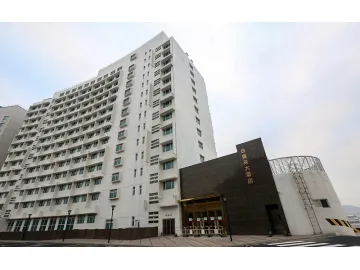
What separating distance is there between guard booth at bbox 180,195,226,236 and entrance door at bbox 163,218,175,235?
5.79ft

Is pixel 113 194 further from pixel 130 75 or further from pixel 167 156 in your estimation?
pixel 130 75

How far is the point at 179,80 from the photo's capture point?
3700cm

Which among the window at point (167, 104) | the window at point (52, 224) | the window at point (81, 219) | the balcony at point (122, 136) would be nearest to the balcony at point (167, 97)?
the window at point (167, 104)

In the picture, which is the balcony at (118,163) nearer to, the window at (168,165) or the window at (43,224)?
the window at (168,165)

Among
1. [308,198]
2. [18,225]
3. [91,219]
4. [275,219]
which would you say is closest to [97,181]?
[91,219]

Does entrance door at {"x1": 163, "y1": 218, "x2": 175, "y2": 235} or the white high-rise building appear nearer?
entrance door at {"x1": 163, "y1": 218, "x2": 175, "y2": 235}

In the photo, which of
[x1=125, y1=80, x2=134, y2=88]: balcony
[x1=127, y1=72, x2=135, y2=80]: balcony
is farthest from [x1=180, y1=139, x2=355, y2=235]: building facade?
[x1=127, y1=72, x2=135, y2=80]: balcony

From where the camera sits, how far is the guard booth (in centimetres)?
2170

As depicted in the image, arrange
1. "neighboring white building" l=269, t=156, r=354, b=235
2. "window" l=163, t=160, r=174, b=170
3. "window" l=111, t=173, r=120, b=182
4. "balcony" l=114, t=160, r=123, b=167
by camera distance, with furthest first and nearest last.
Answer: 1. "balcony" l=114, t=160, r=123, b=167
2. "window" l=111, t=173, r=120, b=182
3. "window" l=163, t=160, r=174, b=170
4. "neighboring white building" l=269, t=156, r=354, b=235

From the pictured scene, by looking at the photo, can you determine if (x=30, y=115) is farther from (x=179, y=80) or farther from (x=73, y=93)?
(x=179, y=80)

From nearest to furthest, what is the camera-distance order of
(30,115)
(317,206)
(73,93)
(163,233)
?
(317,206), (163,233), (73,93), (30,115)

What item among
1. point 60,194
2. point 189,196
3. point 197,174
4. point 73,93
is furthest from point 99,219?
point 73,93

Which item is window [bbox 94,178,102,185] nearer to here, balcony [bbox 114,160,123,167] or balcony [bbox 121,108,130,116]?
balcony [bbox 114,160,123,167]

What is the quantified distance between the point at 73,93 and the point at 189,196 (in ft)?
161
